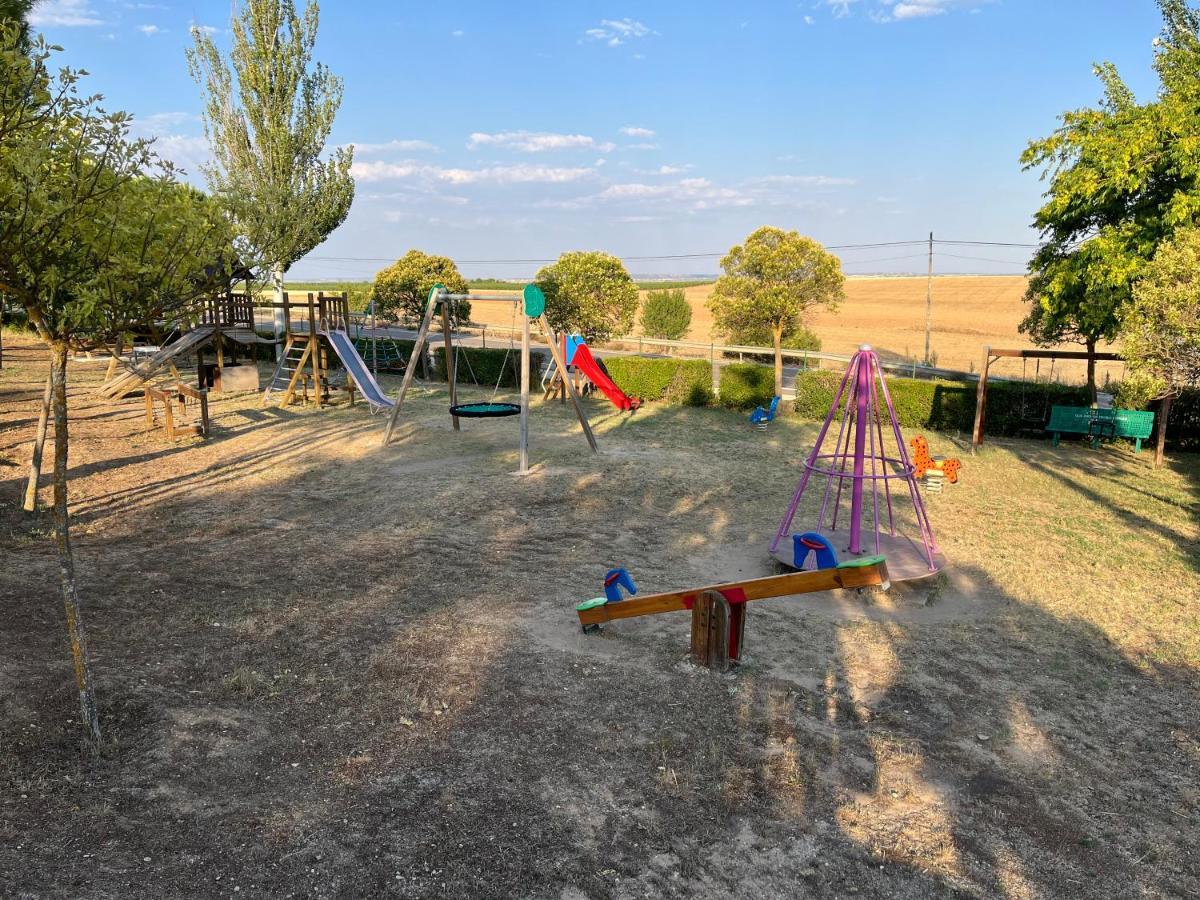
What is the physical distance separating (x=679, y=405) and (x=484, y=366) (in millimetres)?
7409

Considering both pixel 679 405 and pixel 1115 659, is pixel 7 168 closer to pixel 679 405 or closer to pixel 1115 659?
pixel 1115 659

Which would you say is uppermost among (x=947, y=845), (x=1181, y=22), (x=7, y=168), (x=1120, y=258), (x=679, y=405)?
(x=1181, y=22)

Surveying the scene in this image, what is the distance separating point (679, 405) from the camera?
23.2 meters

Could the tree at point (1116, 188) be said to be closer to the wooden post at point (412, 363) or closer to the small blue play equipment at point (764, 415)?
the small blue play equipment at point (764, 415)

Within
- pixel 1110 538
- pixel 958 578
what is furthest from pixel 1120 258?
pixel 958 578

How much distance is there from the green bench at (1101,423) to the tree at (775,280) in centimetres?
771

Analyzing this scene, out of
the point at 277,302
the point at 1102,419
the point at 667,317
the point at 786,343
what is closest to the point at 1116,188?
the point at 1102,419

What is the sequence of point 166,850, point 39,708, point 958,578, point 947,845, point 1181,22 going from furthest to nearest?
point 1181,22 → point 958,578 → point 39,708 → point 947,845 → point 166,850

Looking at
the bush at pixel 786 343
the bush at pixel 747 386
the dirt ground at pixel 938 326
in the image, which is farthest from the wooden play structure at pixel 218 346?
the bush at pixel 786 343

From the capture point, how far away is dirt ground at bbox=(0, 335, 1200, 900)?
172 inches

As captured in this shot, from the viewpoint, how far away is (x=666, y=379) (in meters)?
23.4

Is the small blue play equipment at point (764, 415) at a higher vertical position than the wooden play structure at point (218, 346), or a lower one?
lower

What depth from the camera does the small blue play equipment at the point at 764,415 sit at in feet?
66.2

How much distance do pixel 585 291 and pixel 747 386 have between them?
1381 cm
